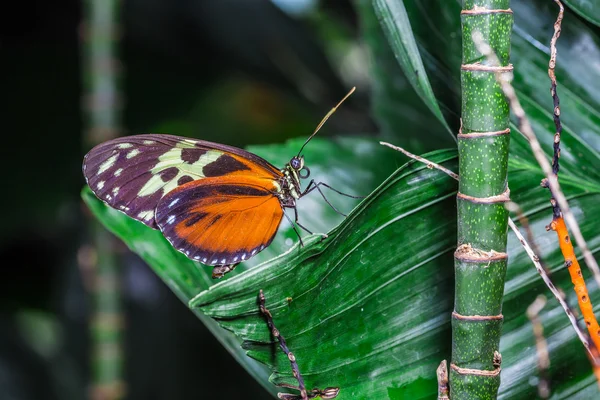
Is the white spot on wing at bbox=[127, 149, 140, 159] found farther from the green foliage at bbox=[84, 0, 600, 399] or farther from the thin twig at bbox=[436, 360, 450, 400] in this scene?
the thin twig at bbox=[436, 360, 450, 400]

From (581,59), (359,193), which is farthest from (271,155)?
(581,59)

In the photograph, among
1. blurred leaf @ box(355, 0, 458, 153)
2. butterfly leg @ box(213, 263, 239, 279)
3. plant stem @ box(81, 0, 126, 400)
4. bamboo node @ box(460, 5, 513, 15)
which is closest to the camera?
bamboo node @ box(460, 5, 513, 15)


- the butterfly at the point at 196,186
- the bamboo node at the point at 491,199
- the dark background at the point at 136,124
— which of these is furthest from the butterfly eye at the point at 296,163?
the dark background at the point at 136,124

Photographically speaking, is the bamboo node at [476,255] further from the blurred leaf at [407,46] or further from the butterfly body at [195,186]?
the butterfly body at [195,186]

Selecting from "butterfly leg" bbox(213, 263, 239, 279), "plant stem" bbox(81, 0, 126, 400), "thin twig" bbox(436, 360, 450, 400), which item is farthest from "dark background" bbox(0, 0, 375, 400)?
"thin twig" bbox(436, 360, 450, 400)

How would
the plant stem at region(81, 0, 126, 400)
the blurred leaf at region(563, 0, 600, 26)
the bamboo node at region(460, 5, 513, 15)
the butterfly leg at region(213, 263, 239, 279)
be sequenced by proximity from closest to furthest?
the bamboo node at region(460, 5, 513, 15)
the blurred leaf at region(563, 0, 600, 26)
the butterfly leg at region(213, 263, 239, 279)
the plant stem at region(81, 0, 126, 400)

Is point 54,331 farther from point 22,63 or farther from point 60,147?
point 22,63

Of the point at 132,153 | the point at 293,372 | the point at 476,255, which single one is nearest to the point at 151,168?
the point at 132,153

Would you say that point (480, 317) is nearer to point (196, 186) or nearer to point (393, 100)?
point (196, 186)
